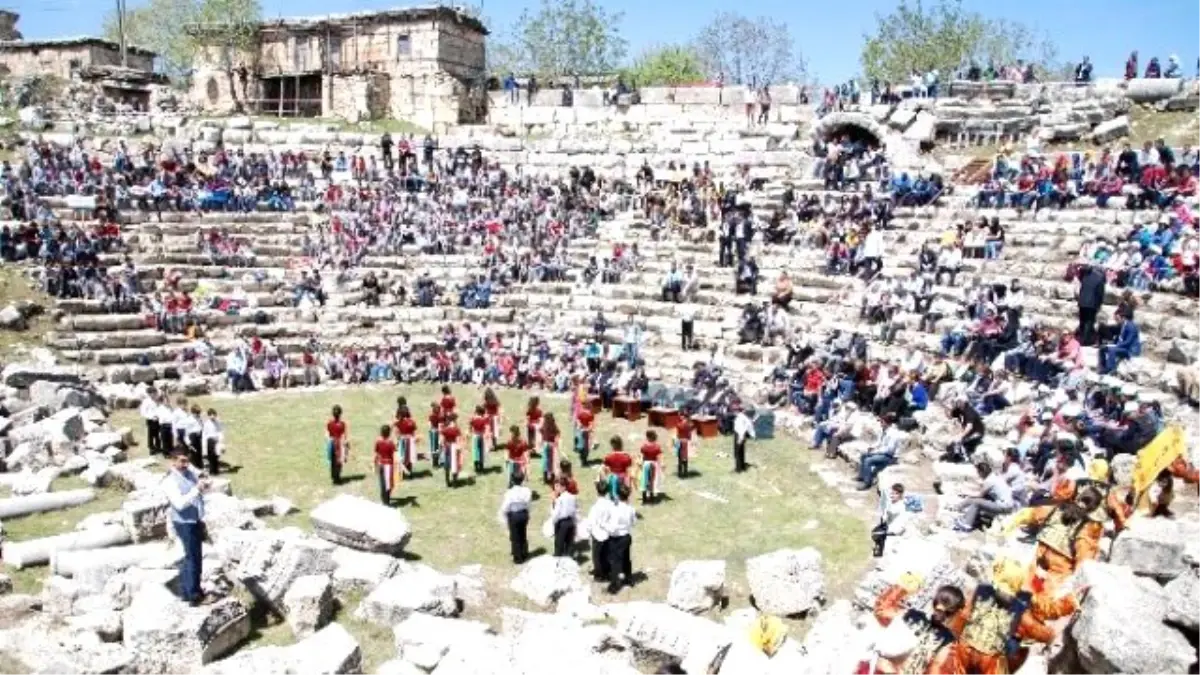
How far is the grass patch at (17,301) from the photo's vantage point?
21.7 m

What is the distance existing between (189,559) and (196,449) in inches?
257

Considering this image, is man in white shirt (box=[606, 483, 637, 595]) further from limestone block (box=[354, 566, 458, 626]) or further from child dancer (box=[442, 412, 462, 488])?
child dancer (box=[442, 412, 462, 488])

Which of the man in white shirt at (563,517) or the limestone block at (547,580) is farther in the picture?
the man in white shirt at (563,517)

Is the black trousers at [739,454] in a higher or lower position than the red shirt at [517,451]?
lower

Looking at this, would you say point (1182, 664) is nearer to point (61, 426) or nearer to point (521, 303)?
point (61, 426)

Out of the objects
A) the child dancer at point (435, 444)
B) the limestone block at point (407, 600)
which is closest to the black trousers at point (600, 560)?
the limestone block at point (407, 600)

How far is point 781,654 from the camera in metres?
8.19

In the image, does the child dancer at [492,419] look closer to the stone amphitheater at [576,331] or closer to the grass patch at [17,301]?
the stone amphitheater at [576,331]

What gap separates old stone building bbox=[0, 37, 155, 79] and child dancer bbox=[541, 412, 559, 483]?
35.2 m

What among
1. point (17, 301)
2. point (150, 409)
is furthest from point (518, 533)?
point (17, 301)

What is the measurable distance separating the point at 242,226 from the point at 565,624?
21924 millimetres

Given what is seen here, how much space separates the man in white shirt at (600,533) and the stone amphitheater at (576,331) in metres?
0.56

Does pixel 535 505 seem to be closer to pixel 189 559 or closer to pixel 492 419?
pixel 492 419

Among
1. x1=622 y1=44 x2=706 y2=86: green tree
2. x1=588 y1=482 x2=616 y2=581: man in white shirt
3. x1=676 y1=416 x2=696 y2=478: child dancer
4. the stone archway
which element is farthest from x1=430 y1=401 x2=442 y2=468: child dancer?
x1=622 y1=44 x2=706 y2=86: green tree
